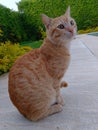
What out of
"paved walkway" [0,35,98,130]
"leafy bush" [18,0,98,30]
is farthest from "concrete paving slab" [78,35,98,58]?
"leafy bush" [18,0,98,30]

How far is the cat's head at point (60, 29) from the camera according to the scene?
324 centimetres

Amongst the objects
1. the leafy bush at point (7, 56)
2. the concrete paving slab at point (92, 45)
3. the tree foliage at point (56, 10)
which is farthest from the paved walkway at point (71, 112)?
the tree foliage at point (56, 10)

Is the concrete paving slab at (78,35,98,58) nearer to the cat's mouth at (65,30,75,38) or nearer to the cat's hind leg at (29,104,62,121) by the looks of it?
the cat's hind leg at (29,104,62,121)

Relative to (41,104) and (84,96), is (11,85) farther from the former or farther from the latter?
(84,96)

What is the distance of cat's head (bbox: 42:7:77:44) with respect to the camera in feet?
10.6

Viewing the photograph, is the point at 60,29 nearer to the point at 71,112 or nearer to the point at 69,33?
the point at 69,33

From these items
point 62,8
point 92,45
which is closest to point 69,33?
point 92,45

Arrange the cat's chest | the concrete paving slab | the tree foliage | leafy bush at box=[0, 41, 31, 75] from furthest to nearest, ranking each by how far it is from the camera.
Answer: the tree foliage → the concrete paving slab → leafy bush at box=[0, 41, 31, 75] → the cat's chest

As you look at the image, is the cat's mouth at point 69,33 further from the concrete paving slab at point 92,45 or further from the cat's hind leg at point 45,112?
the concrete paving slab at point 92,45

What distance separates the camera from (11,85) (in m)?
3.26

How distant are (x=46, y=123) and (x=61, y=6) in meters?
14.9

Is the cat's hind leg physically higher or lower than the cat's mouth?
lower

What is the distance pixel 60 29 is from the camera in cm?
324

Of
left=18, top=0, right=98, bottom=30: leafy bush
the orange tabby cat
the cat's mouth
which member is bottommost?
left=18, top=0, right=98, bottom=30: leafy bush
